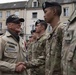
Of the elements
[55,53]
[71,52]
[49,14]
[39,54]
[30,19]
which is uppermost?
[49,14]

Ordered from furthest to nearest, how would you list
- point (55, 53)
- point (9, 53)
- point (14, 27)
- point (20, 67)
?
point (14, 27) → point (9, 53) → point (20, 67) → point (55, 53)

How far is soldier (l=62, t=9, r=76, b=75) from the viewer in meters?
3.26

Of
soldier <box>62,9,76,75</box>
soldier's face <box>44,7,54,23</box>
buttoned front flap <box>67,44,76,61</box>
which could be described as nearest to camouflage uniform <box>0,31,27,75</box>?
soldier's face <box>44,7,54,23</box>

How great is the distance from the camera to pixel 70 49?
330cm

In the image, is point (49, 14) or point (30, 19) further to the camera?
point (30, 19)

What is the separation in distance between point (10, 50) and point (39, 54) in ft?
4.23

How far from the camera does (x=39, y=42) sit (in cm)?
647

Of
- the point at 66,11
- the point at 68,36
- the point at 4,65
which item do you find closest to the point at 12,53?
the point at 4,65

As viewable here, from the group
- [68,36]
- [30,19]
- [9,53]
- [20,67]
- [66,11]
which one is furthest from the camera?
[30,19]

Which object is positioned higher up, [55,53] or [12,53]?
[55,53]

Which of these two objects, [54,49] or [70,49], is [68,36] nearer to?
[70,49]

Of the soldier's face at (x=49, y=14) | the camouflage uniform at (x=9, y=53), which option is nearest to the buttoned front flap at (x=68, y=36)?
the soldier's face at (x=49, y=14)

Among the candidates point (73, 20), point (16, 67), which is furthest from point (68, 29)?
point (16, 67)

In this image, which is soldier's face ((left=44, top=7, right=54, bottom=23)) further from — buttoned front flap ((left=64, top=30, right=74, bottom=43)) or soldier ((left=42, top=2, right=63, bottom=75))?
buttoned front flap ((left=64, top=30, right=74, bottom=43))
